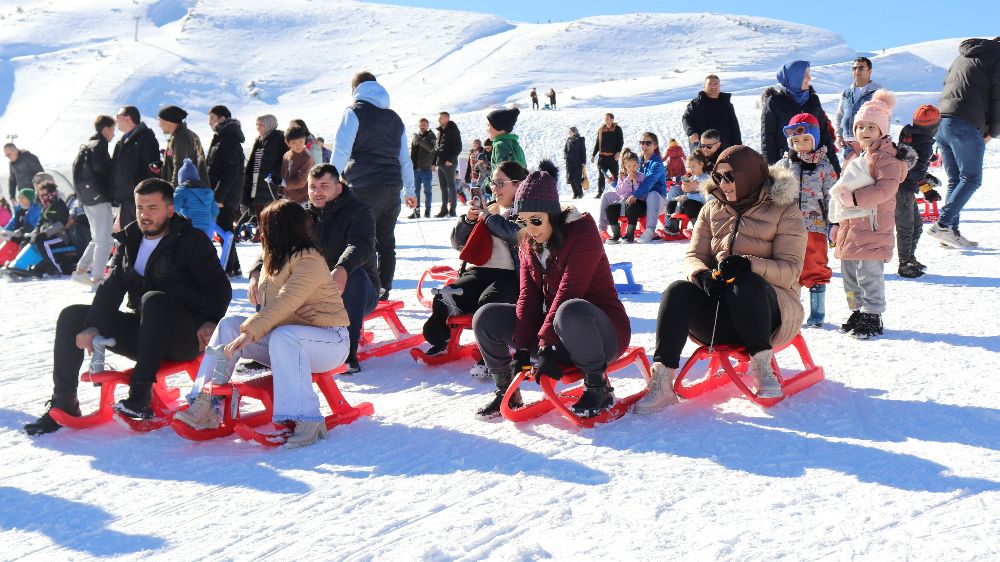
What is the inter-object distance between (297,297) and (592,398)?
1362 millimetres

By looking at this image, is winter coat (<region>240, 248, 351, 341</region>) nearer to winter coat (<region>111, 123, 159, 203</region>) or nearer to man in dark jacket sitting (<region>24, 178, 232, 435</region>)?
man in dark jacket sitting (<region>24, 178, 232, 435</region>)

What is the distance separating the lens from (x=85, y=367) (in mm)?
5613

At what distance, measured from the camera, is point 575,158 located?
18.4 metres

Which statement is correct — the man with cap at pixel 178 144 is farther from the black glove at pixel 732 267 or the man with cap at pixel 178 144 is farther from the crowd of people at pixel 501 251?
the black glove at pixel 732 267

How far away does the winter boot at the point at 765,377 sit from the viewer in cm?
421

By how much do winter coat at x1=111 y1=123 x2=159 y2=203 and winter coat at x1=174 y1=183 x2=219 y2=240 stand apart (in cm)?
111

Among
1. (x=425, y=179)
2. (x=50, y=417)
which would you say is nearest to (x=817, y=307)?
(x=50, y=417)

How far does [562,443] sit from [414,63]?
77367 millimetres

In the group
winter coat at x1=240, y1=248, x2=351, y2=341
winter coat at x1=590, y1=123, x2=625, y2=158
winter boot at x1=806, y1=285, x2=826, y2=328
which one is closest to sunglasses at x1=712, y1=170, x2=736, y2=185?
winter boot at x1=806, y1=285, x2=826, y2=328

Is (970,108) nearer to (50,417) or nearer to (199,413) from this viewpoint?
(199,413)

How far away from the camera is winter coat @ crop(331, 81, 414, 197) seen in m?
6.75

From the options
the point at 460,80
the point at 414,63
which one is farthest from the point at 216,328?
the point at 414,63

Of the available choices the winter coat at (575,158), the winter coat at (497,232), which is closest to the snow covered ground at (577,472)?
the winter coat at (497,232)

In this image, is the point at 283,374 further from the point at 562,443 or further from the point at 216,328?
the point at 562,443
